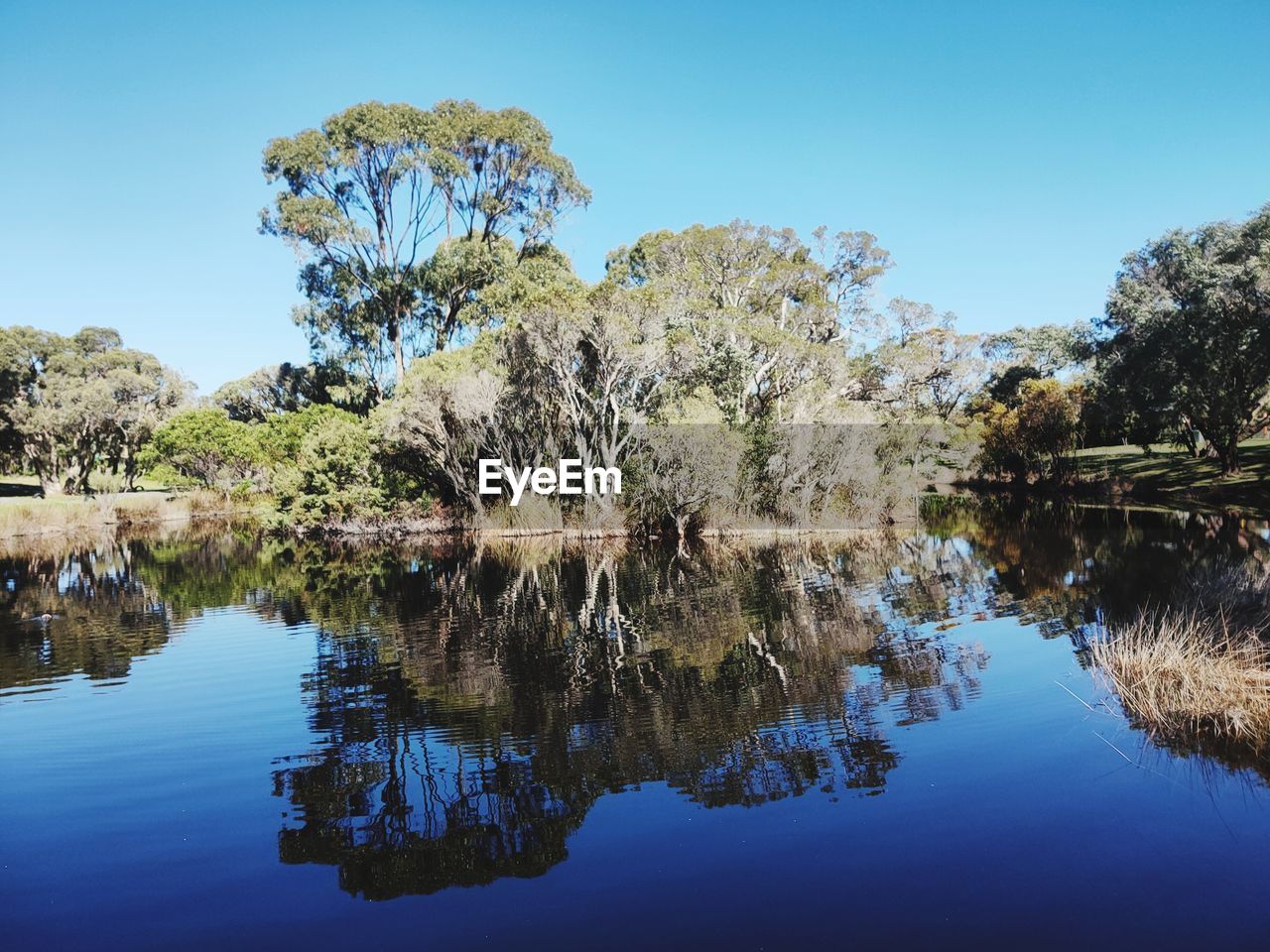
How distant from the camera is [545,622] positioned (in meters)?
13.9

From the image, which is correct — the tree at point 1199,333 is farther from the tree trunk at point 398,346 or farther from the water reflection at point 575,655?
the tree trunk at point 398,346

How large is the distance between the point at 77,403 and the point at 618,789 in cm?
5033

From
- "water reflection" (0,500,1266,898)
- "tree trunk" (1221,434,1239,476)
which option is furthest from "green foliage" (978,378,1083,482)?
"water reflection" (0,500,1266,898)

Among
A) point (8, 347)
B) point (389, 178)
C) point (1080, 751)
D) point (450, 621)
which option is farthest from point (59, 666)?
point (8, 347)

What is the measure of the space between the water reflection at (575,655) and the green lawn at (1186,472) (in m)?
6.96

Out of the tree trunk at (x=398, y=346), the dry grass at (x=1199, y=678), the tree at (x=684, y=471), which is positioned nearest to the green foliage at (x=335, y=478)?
the tree trunk at (x=398, y=346)

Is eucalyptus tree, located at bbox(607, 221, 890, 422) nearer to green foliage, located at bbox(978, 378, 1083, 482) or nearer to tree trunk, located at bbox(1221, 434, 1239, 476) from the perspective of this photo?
green foliage, located at bbox(978, 378, 1083, 482)

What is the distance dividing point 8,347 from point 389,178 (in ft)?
89.3

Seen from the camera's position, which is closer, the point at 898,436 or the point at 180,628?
the point at 180,628

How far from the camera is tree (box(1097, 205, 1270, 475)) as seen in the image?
2806 centimetres

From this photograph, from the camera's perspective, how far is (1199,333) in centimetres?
2867

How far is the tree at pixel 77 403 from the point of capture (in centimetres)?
4588

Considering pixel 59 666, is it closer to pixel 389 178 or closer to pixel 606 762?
pixel 606 762

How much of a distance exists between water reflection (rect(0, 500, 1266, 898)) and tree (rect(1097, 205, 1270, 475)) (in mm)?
7445
